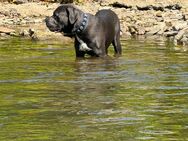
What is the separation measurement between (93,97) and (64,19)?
16.3 feet

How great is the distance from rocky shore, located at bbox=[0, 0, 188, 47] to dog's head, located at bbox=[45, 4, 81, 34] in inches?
179

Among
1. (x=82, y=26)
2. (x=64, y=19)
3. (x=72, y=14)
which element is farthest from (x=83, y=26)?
(x=64, y=19)

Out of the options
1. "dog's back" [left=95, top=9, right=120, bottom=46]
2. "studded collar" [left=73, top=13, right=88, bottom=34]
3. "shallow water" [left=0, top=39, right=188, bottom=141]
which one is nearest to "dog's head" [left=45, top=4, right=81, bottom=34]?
"studded collar" [left=73, top=13, right=88, bottom=34]

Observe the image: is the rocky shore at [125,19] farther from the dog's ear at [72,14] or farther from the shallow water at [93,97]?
the shallow water at [93,97]

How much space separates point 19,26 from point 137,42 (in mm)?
6748

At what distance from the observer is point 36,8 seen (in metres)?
27.1

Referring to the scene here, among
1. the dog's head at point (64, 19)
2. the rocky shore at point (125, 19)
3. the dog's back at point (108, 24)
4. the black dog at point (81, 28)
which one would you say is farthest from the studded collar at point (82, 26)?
the rocky shore at point (125, 19)

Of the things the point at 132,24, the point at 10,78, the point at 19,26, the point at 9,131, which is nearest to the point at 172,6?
the point at 132,24

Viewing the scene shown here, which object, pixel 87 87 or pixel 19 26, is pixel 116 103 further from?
pixel 19 26

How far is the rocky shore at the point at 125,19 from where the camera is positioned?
1912cm

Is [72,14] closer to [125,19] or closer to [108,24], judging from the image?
[108,24]

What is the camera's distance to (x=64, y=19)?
1266cm

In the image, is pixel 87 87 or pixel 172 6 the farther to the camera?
pixel 172 6

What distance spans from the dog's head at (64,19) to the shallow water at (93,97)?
0.60m
